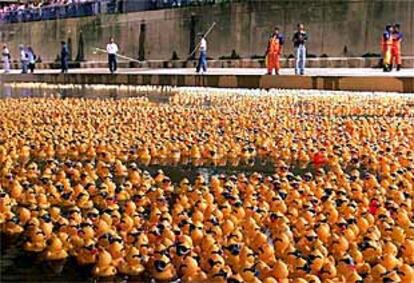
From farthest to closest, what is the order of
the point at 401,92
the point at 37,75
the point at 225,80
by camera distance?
the point at 37,75 → the point at 225,80 → the point at 401,92

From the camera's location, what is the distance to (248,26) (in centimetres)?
3012

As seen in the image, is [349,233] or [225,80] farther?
[225,80]

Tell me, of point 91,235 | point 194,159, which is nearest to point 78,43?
point 194,159

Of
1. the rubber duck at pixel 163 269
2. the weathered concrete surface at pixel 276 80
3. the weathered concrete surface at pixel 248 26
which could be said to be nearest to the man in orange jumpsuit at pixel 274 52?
the weathered concrete surface at pixel 276 80

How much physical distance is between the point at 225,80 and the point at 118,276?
708 inches

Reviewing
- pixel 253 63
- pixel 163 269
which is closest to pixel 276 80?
pixel 253 63

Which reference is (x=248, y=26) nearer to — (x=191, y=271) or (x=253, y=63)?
(x=253, y=63)

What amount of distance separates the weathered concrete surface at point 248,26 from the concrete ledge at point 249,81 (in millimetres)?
5455

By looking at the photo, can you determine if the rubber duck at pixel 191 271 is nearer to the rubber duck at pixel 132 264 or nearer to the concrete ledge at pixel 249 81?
the rubber duck at pixel 132 264

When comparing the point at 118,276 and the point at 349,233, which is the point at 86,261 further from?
the point at 349,233

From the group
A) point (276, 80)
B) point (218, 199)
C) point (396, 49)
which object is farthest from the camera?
point (396, 49)

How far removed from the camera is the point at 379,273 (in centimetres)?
462

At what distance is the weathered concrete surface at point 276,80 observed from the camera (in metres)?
18.3

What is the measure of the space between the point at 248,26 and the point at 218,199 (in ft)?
79.4
